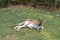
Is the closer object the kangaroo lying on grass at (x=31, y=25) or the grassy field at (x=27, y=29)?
the grassy field at (x=27, y=29)

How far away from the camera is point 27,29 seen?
28.7ft

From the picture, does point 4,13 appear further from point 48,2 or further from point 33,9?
point 48,2

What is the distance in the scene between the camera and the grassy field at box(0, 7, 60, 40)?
26.8ft

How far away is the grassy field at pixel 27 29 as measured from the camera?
8164 mm

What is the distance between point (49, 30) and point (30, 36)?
966mm

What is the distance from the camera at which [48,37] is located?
8203mm

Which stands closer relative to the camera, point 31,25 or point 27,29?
point 27,29

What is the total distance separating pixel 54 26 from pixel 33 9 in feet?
9.33

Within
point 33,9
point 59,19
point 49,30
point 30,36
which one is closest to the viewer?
point 30,36

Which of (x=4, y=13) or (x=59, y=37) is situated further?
(x=4, y=13)

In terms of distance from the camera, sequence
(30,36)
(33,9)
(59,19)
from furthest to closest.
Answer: (33,9) < (59,19) < (30,36)

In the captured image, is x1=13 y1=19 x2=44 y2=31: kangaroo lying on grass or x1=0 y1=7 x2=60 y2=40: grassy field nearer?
x1=0 y1=7 x2=60 y2=40: grassy field

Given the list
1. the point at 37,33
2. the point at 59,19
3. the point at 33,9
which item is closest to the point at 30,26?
the point at 37,33

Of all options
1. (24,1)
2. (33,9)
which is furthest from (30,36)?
(24,1)
